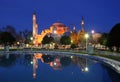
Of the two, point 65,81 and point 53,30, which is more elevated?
point 53,30

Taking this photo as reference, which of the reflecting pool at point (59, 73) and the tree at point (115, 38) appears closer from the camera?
the reflecting pool at point (59, 73)

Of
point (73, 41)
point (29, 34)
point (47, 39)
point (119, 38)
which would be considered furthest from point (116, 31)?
point (29, 34)

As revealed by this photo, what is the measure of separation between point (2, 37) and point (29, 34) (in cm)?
3037

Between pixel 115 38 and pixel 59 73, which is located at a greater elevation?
pixel 115 38

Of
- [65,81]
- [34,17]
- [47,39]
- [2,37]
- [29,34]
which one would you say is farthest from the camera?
[34,17]

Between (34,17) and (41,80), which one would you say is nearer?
(41,80)

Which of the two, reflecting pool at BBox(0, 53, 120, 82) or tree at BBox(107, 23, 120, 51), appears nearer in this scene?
reflecting pool at BBox(0, 53, 120, 82)

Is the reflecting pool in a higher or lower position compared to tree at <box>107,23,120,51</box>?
lower

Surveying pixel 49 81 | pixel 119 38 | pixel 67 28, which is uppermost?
pixel 67 28

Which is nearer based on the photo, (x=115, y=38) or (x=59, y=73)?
(x=59, y=73)

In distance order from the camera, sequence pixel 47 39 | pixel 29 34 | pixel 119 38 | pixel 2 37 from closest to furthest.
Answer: pixel 119 38 → pixel 2 37 → pixel 47 39 → pixel 29 34

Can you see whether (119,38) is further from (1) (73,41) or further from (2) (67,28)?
(2) (67,28)

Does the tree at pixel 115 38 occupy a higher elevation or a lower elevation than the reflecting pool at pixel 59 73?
higher

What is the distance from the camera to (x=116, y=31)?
47.3 m
